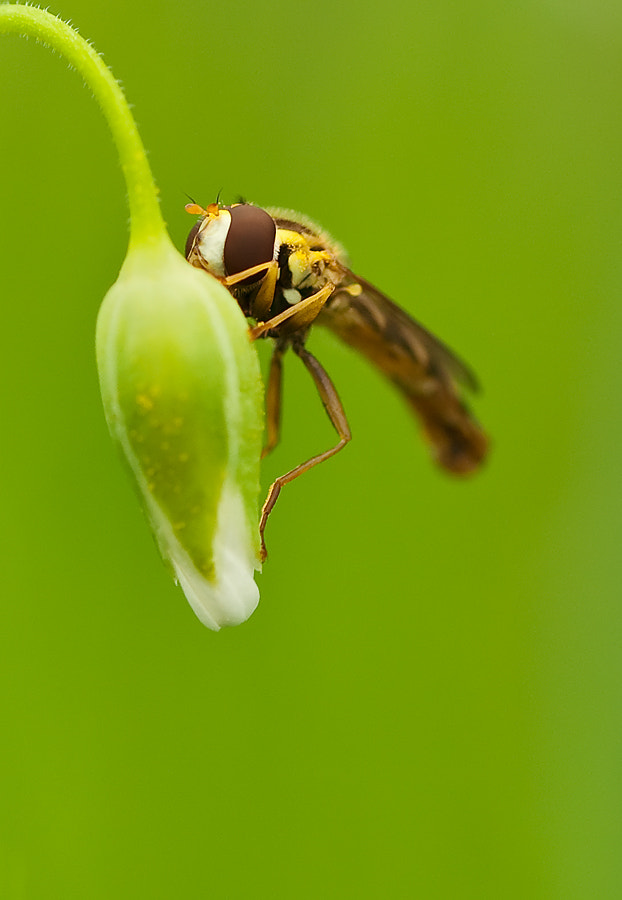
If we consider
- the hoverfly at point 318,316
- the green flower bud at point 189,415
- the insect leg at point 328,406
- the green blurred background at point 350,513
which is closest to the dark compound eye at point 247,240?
the hoverfly at point 318,316

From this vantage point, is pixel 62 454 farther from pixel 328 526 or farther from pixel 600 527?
pixel 600 527

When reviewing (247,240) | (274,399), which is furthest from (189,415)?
(274,399)

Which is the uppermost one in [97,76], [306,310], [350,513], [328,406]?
[97,76]

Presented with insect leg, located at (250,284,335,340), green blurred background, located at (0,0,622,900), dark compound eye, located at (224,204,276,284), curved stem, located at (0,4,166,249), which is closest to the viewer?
curved stem, located at (0,4,166,249)

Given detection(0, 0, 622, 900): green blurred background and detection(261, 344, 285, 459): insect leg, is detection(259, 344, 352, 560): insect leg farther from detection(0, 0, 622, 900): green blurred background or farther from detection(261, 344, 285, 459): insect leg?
detection(0, 0, 622, 900): green blurred background

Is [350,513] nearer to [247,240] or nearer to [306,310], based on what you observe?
[306,310]

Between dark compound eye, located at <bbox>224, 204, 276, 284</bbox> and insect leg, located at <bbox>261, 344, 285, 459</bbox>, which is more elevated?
dark compound eye, located at <bbox>224, 204, 276, 284</bbox>

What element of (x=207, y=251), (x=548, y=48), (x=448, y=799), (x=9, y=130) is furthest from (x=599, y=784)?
(x=548, y=48)

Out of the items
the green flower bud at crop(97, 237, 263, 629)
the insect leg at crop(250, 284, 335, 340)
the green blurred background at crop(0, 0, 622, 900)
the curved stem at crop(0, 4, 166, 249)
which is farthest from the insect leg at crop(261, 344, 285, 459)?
the curved stem at crop(0, 4, 166, 249)
